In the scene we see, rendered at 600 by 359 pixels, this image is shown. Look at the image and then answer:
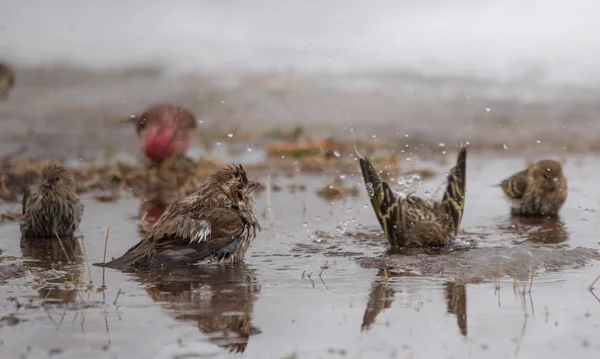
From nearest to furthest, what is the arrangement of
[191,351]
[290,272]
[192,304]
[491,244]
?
1. [191,351]
2. [192,304]
3. [290,272]
4. [491,244]

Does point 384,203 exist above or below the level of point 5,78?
below

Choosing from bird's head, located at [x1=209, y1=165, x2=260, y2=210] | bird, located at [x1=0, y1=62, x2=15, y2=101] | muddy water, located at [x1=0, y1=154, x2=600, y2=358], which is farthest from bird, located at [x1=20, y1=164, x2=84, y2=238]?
bird, located at [x1=0, y1=62, x2=15, y2=101]

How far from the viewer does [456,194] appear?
8.42 metres

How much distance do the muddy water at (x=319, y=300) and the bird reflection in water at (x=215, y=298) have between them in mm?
12

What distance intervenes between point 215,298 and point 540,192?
4.59 metres

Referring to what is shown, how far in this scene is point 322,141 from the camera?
50.0 feet

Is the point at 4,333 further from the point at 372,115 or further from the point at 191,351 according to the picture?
the point at 372,115

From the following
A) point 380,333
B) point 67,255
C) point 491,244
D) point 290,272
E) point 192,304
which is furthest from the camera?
point 491,244

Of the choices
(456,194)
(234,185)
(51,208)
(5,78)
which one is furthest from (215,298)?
(5,78)

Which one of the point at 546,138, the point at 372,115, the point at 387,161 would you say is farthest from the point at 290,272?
the point at 372,115

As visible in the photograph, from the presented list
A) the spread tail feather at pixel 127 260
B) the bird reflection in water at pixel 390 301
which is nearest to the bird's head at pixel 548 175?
the bird reflection in water at pixel 390 301

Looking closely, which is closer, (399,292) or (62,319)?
(62,319)

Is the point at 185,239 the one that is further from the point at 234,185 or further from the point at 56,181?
the point at 56,181

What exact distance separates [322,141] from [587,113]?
580 centimetres
